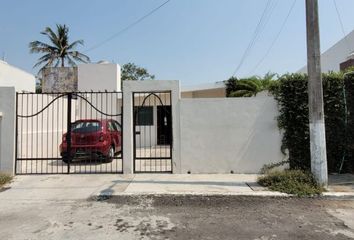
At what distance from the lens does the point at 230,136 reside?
10883 millimetres

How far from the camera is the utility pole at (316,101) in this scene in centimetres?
875

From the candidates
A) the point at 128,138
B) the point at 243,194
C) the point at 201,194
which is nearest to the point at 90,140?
the point at 128,138

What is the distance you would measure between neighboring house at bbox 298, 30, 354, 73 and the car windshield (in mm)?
13956

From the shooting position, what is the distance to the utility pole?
28.7ft

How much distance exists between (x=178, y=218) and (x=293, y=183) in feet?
11.2

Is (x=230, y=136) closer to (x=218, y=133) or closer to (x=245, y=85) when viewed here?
(x=218, y=133)

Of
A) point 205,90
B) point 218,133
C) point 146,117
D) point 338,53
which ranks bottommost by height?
point 218,133

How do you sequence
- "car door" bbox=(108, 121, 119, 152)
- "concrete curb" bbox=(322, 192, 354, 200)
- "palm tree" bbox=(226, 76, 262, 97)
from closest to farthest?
"concrete curb" bbox=(322, 192, 354, 200), "car door" bbox=(108, 121, 119, 152), "palm tree" bbox=(226, 76, 262, 97)

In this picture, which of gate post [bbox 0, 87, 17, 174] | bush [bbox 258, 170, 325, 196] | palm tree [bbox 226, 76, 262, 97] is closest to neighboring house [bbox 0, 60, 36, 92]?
gate post [bbox 0, 87, 17, 174]

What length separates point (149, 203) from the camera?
7801 mm

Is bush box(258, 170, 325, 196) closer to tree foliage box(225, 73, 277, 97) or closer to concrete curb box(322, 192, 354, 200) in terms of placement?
concrete curb box(322, 192, 354, 200)

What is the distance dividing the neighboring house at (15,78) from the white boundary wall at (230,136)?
30.2 feet

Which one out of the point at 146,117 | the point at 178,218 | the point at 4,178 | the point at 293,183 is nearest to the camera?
the point at 178,218

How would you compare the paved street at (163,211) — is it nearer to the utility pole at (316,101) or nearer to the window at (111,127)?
the utility pole at (316,101)
